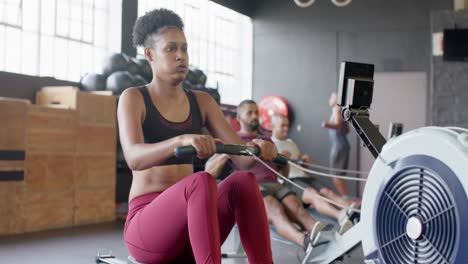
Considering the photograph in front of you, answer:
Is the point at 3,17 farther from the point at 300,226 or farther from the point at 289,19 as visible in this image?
the point at 289,19

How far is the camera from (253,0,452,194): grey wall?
893 cm

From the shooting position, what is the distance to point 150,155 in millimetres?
1841

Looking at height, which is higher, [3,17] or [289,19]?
[289,19]

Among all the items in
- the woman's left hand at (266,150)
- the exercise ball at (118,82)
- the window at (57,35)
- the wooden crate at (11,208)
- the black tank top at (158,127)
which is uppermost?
the window at (57,35)

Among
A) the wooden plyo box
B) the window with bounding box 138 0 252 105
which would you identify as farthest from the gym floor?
the window with bounding box 138 0 252 105

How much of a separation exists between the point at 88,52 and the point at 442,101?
3.88 m

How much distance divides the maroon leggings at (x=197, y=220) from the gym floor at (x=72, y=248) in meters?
1.26

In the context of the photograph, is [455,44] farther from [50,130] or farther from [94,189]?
[50,130]

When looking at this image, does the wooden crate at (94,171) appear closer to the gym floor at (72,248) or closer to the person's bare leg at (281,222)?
the gym floor at (72,248)

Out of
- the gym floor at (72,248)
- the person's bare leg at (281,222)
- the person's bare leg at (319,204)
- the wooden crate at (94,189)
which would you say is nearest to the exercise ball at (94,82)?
the wooden crate at (94,189)

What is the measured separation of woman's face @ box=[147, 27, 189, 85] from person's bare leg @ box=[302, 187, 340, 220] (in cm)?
239

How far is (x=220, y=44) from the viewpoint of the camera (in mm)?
9648

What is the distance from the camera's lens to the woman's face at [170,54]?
2.07 metres

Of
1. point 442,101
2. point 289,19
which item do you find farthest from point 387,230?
point 289,19
